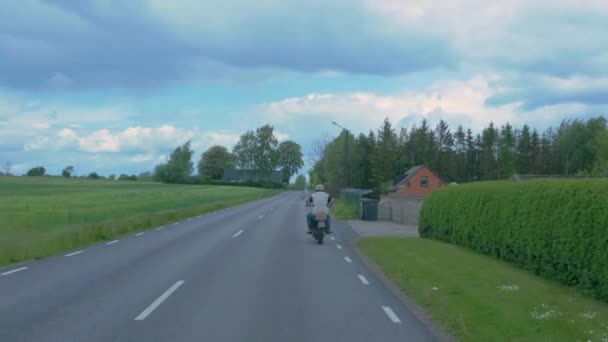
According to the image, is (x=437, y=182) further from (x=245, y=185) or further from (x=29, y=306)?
(x=29, y=306)

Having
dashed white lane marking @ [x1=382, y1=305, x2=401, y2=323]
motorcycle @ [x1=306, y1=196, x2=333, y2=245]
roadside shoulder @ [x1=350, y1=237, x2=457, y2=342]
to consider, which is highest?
motorcycle @ [x1=306, y1=196, x2=333, y2=245]

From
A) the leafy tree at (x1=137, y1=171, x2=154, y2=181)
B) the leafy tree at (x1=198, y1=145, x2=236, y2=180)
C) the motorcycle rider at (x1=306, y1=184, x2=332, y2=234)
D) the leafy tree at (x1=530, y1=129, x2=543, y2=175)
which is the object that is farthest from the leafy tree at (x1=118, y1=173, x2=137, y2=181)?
the motorcycle rider at (x1=306, y1=184, x2=332, y2=234)

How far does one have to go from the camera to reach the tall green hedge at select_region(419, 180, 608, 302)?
9.98 m

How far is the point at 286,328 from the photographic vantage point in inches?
318

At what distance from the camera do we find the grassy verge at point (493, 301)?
25.7 ft

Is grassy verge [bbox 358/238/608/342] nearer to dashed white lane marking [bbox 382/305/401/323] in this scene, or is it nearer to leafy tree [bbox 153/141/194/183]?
dashed white lane marking [bbox 382/305/401/323]

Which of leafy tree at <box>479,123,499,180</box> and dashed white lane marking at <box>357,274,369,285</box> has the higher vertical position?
leafy tree at <box>479,123,499,180</box>

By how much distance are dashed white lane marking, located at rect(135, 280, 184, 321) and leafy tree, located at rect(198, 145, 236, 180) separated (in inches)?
6237

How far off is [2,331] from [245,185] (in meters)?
133

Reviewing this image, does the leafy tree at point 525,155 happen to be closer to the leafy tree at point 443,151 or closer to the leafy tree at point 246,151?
the leafy tree at point 443,151

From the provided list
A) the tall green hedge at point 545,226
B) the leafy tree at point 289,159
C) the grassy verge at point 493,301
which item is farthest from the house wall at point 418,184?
the leafy tree at point 289,159

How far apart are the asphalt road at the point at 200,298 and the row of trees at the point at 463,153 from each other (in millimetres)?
62873

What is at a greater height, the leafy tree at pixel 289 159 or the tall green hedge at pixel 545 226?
the leafy tree at pixel 289 159

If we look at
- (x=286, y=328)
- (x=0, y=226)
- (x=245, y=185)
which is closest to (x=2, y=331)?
(x=286, y=328)
